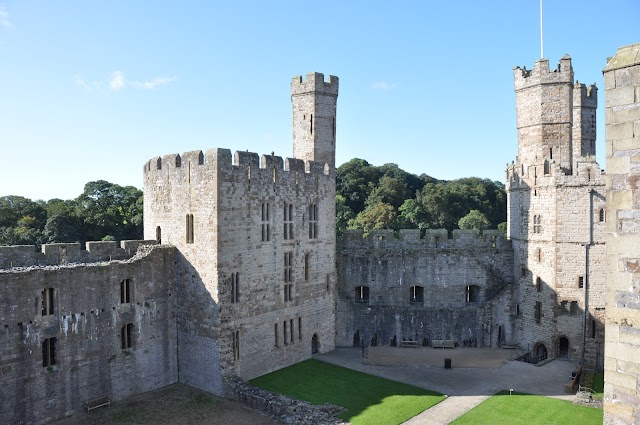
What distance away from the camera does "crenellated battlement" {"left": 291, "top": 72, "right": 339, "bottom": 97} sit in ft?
91.2

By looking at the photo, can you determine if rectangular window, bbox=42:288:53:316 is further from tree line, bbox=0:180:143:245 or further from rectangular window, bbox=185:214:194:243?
tree line, bbox=0:180:143:245

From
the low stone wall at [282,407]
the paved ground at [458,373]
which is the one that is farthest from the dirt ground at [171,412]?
the paved ground at [458,373]

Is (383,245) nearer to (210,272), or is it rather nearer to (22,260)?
(210,272)

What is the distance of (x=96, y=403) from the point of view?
64.4 ft

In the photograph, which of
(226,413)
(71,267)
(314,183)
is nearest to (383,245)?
(314,183)

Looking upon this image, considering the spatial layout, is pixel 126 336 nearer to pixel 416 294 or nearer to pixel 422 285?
pixel 422 285

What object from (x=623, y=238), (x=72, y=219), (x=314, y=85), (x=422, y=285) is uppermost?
(x=314, y=85)

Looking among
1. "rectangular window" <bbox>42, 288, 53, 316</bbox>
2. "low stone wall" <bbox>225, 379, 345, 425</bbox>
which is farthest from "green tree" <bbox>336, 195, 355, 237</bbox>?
"rectangular window" <bbox>42, 288, 53, 316</bbox>

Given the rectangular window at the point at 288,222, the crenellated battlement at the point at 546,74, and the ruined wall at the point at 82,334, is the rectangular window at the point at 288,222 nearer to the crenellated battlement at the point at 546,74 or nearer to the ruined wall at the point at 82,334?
the ruined wall at the point at 82,334

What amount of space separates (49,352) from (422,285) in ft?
62.7

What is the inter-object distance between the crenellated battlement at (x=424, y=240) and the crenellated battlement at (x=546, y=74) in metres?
8.30

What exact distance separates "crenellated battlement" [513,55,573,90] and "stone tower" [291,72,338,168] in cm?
989

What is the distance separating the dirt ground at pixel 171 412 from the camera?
1886cm

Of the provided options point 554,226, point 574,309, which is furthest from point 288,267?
point 574,309
